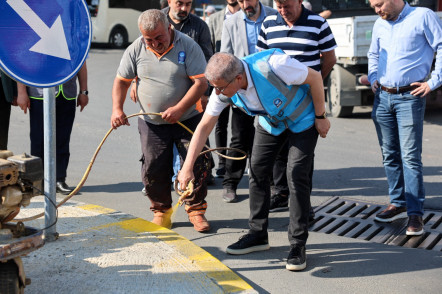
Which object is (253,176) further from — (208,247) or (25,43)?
(25,43)

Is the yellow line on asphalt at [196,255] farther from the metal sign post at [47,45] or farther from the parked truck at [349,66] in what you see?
the parked truck at [349,66]

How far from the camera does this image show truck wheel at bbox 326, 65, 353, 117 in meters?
10.8

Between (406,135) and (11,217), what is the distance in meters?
3.19

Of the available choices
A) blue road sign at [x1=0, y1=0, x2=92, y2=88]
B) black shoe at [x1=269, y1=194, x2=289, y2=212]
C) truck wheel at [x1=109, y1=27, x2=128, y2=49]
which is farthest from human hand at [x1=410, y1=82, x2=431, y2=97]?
truck wheel at [x1=109, y1=27, x2=128, y2=49]

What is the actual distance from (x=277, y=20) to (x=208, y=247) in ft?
6.44

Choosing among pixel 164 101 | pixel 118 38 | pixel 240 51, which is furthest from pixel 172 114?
pixel 118 38

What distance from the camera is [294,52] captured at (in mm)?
5473

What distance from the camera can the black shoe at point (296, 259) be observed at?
4668 mm

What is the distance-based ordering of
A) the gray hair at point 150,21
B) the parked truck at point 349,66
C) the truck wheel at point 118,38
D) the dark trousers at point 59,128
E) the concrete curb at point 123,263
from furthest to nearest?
the truck wheel at point 118,38
the parked truck at point 349,66
the dark trousers at point 59,128
the gray hair at point 150,21
the concrete curb at point 123,263

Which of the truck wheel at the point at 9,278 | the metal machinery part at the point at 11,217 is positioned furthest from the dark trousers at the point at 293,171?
the truck wheel at the point at 9,278

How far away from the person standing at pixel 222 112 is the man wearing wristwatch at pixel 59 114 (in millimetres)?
1464

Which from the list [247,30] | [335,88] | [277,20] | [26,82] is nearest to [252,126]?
[247,30]

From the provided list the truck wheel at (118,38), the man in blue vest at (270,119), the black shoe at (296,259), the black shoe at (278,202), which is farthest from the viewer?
the truck wheel at (118,38)

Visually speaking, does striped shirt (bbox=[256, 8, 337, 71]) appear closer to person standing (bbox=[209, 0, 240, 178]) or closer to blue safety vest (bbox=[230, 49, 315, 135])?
blue safety vest (bbox=[230, 49, 315, 135])
